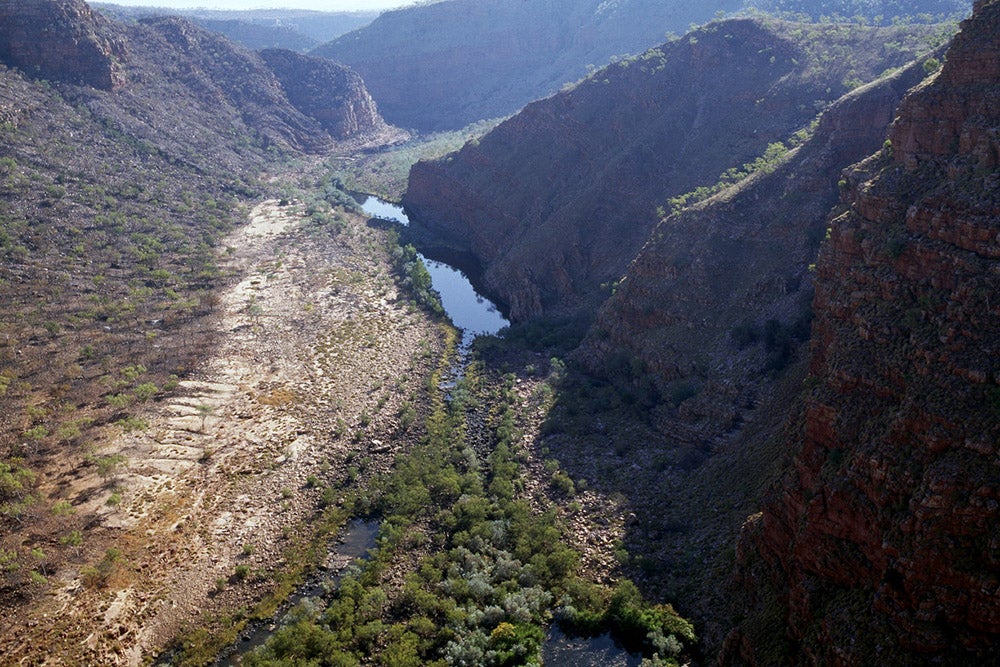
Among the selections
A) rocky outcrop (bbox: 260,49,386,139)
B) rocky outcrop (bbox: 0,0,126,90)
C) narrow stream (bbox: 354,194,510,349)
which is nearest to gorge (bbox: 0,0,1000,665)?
rocky outcrop (bbox: 0,0,126,90)

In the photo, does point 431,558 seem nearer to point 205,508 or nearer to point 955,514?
point 205,508

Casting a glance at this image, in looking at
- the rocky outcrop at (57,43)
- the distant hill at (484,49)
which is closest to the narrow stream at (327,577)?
the rocky outcrop at (57,43)

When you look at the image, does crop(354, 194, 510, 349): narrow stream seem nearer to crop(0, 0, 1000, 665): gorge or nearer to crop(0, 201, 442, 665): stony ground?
crop(0, 0, 1000, 665): gorge

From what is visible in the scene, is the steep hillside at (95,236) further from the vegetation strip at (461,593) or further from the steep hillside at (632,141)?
the steep hillside at (632,141)

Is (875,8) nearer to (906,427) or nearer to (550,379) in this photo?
(550,379)

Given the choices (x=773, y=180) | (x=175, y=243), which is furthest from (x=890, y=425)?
(x=175, y=243)

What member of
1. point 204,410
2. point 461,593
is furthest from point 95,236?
point 461,593
